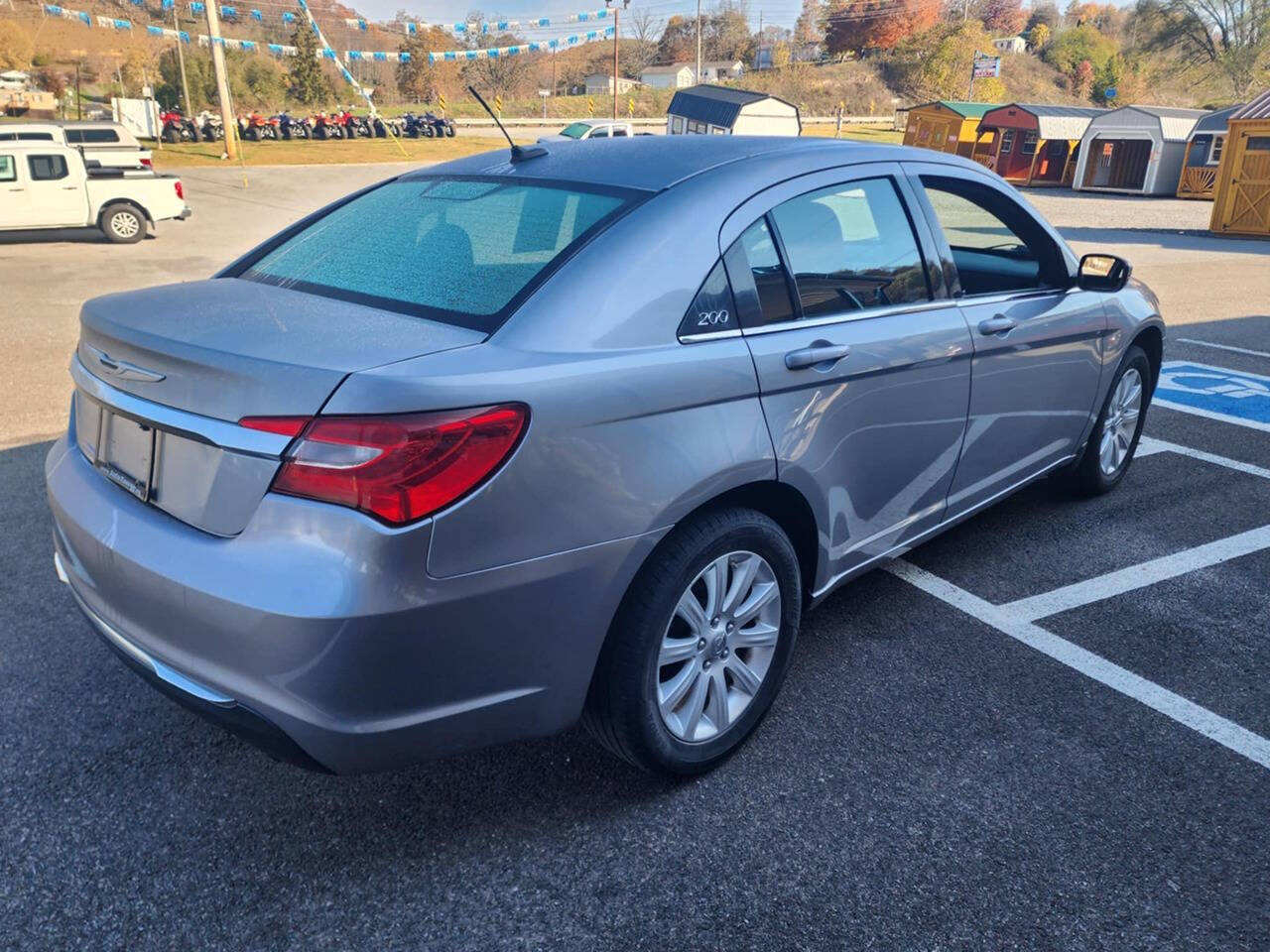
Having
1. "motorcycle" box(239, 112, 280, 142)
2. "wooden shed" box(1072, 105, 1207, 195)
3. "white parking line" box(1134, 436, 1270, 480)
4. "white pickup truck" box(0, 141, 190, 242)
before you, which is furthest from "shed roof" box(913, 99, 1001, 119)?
"white parking line" box(1134, 436, 1270, 480)

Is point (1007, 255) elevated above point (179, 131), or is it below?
above

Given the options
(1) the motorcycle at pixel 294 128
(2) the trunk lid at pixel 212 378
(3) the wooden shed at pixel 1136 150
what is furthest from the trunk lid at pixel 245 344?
(1) the motorcycle at pixel 294 128

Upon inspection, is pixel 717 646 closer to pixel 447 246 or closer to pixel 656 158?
pixel 447 246

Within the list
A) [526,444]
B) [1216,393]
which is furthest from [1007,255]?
[1216,393]

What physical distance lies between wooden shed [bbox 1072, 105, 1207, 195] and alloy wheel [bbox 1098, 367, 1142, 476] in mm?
32775

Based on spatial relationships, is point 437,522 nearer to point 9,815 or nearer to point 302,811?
point 302,811

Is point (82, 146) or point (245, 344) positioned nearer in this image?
point (245, 344)

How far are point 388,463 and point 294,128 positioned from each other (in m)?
46.5

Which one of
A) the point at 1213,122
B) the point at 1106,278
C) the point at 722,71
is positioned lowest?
the point at 1106,278

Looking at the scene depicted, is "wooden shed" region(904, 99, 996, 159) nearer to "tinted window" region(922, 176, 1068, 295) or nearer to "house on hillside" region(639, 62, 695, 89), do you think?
"tinted window" region(922, 176, 1068, 295)

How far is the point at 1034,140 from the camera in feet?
119

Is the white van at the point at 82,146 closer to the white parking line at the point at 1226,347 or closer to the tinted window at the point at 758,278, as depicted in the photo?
the white parking line at the point at 1226,347

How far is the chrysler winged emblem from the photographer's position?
2.13m

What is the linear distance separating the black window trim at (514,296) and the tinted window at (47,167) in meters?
14.7
